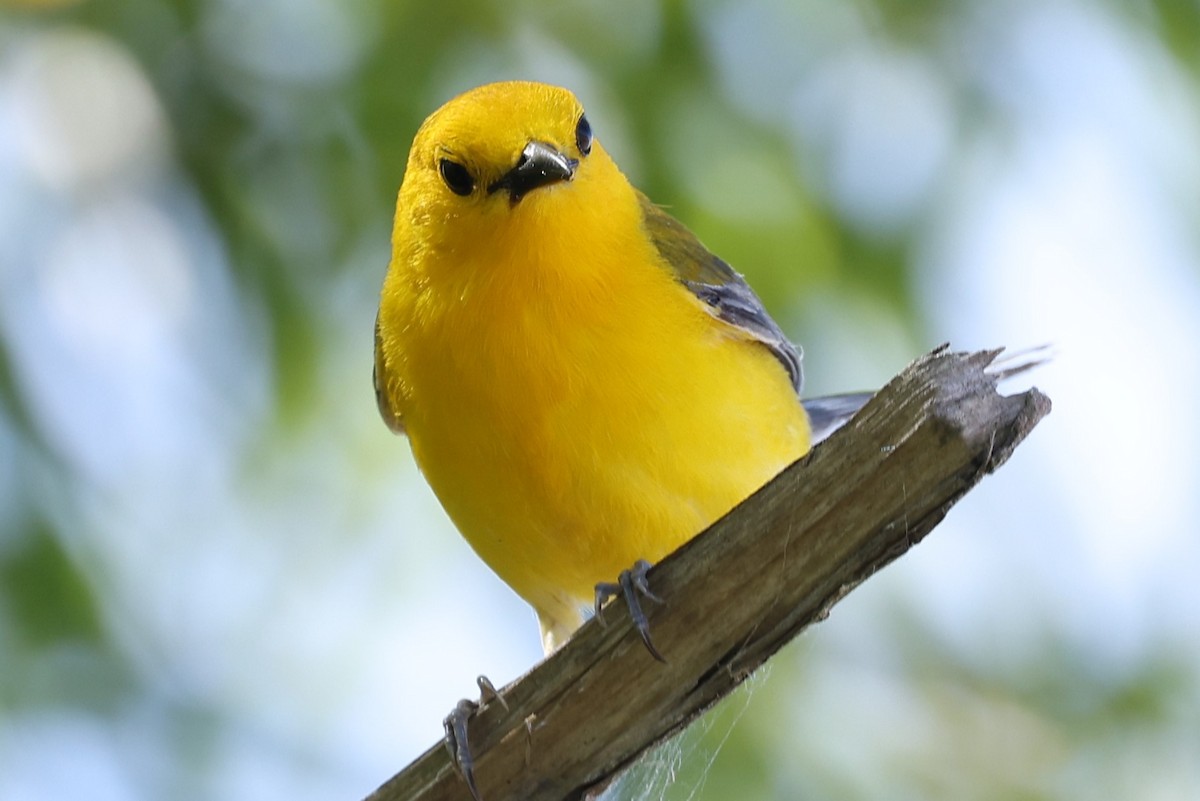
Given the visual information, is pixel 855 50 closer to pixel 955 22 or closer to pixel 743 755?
pixel 955 22

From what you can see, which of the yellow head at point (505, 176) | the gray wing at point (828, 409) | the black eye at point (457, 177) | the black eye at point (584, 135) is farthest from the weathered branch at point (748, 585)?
the gray wing at point (828, 409)

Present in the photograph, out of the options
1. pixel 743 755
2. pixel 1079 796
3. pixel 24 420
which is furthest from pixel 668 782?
pixel 24 420

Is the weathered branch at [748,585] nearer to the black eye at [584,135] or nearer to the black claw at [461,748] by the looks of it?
the black claw at [461,748]

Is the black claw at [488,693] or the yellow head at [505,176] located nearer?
the black claw at [488,693]

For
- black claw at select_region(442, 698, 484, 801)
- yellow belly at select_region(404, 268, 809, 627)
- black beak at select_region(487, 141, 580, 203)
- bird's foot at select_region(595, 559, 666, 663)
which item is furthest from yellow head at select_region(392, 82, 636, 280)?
black claw at select_region(442, 698, 484, 801)

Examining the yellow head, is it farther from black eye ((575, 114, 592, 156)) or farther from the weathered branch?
the weathered branch

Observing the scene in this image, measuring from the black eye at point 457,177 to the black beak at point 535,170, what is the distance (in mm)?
137

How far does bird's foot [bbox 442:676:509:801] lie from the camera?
140 inches

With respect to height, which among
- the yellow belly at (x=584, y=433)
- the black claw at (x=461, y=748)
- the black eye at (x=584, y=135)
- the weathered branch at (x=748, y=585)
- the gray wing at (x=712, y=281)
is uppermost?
the black eye at (x=584, y=135)

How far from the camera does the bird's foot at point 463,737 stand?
3562mm

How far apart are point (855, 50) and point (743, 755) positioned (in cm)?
243

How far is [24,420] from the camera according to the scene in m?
4.70

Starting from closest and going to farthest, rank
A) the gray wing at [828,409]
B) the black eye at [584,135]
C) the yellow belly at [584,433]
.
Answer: the yellow belly at [584,433]
the black eye at [584,135]
the gray wing at [828,409]

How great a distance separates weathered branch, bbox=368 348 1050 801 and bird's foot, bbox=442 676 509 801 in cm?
2
